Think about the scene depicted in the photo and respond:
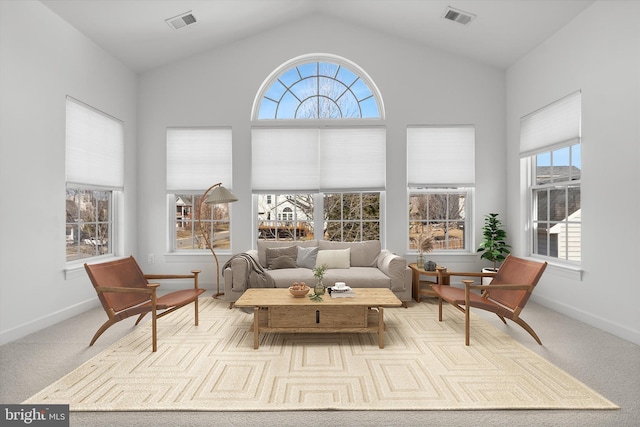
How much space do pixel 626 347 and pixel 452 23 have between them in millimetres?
4512

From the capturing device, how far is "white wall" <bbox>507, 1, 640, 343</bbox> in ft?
11.5

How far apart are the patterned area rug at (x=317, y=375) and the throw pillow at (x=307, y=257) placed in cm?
162

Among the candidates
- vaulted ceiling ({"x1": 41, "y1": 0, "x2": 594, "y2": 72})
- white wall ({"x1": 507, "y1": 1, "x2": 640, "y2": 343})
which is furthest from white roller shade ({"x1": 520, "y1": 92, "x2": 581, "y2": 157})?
vaulted ceiling ({"x1": 41, "y1": 0, "x2": 594, "y2": 72})

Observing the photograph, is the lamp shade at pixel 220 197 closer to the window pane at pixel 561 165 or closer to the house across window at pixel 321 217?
the house across window at pixel 321 217

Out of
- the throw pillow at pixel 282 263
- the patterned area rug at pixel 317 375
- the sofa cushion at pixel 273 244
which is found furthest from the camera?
the sofa cushion at pixel 273 244

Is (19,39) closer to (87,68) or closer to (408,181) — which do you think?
(87,68)

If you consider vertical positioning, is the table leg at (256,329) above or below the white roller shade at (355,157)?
below

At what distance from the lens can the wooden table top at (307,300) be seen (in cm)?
330

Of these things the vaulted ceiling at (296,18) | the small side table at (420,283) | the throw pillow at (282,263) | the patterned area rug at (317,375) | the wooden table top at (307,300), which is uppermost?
the vaulted ceiling at (296,18)

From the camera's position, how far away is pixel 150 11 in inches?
173

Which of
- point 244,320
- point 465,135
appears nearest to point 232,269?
point 244,320

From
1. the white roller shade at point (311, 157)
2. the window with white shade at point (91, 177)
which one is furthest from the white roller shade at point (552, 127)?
the window with white shade at point (91, 177)

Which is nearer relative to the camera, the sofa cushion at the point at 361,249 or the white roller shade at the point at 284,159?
the sofa cushion at the point at 361,249

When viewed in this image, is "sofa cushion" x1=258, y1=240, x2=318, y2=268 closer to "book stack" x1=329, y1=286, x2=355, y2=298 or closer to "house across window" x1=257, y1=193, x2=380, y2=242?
"house across window" x1=257, y1=193, x2=380, y2=242
